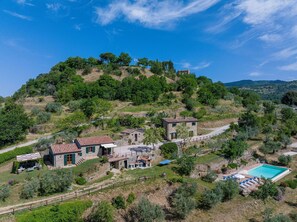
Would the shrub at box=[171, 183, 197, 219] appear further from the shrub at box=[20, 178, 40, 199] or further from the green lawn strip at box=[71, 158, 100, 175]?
the shrub at box=[20, 178, 40, 199]

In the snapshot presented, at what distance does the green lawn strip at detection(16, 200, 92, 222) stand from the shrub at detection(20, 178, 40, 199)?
3.86 meters

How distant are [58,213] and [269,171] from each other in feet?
121

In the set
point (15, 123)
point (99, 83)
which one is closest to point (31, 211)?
point (15, 123)

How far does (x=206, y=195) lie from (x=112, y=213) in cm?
1222

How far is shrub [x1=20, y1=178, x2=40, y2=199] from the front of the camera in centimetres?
2882

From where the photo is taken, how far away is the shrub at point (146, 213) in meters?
27.0

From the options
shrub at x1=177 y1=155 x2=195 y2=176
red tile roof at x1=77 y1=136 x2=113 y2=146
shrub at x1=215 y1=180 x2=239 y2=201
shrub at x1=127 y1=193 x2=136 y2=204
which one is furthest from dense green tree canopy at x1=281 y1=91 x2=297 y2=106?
shrub at x1=127 y1=193 x2=136 y2=204

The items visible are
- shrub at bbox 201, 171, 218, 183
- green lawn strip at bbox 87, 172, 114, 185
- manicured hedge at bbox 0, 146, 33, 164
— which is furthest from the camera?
manicured hedge at bbox 0, 146, 33, 164

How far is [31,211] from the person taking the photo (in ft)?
83.3

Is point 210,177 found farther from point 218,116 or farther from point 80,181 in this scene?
point 218,116

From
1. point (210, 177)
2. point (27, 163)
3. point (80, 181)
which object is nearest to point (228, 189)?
point (210, 177)

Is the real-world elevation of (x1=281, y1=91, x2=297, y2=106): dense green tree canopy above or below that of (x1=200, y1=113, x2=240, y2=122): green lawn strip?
above

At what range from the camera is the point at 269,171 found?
4369 centimetres

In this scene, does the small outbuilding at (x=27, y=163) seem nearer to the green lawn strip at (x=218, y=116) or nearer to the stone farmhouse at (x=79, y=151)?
the stone farmhouse at (x=79, y=151)
